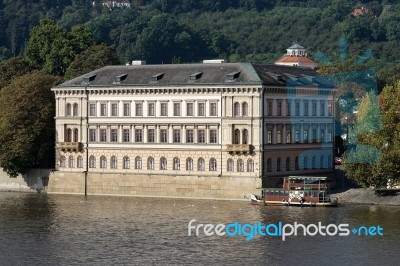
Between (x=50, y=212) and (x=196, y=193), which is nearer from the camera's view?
(x=50, y=212)

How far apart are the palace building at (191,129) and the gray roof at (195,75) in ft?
0.29

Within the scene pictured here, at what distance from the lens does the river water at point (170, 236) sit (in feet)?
292

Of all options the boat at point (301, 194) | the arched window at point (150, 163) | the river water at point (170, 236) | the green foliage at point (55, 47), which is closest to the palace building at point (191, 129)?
the arched window at point (150, 163)

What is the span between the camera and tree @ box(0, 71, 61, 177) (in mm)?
134500

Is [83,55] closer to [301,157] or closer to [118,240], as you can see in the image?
[301,157]

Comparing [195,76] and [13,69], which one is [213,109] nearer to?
[195,76]

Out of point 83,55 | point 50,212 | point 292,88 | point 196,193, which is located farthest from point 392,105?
point 83,55

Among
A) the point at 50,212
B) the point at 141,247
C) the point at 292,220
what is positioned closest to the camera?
the point at 141,247

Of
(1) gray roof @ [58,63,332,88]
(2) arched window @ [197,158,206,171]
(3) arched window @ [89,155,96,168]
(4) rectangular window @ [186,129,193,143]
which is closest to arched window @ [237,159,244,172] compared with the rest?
(2) arched window @ [197,158,206,171]

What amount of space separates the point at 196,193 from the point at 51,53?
42404mm

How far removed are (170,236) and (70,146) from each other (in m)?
37.4

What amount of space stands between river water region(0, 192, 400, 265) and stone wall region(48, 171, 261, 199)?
2.16 meters

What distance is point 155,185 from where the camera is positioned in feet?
420

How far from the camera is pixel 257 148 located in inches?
4894
